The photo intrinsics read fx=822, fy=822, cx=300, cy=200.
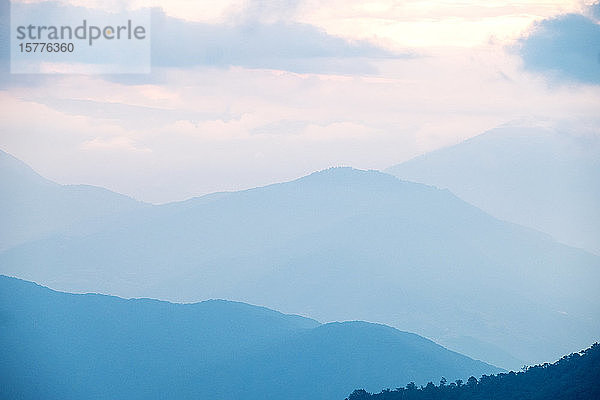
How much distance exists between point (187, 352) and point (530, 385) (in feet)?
242

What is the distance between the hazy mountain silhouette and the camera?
353ft

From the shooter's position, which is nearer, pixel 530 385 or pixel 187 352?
pixel 530 385

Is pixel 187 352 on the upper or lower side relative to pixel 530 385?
lower

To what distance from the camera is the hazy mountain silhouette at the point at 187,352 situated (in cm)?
10750

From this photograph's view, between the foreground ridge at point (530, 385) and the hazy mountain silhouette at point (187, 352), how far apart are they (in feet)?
132

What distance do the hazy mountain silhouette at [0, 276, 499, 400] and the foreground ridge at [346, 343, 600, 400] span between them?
132 feet

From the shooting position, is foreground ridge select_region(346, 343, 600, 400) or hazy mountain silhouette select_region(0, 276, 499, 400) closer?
foreground ridge select_region(346, 343, 600, 400)

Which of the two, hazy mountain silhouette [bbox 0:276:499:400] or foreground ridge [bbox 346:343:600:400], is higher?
foreground ridge [bbox 346:343:600:400]

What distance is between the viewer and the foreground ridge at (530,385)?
57719 mm

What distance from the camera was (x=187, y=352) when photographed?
126250 millimetres

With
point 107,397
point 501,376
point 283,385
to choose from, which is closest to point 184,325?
point 107,397

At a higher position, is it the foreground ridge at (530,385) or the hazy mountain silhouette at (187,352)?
the foreground ridge at (530,385)

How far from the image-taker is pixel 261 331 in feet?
431

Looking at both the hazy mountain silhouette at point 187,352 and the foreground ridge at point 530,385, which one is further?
the hazy mountain silhouette at point 187,352
